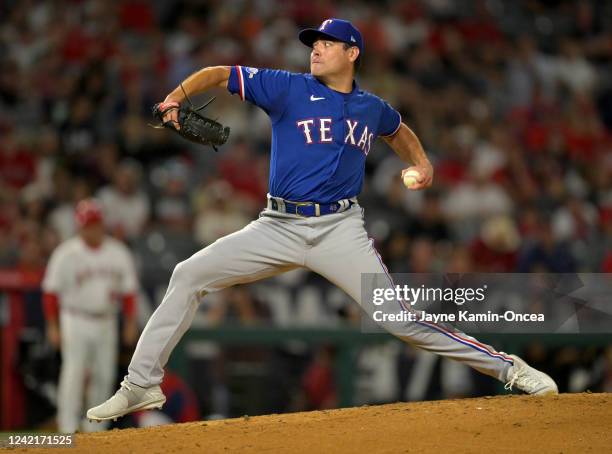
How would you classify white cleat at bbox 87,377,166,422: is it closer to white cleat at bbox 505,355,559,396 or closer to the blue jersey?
the blue jersey

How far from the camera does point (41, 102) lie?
41.4 feet

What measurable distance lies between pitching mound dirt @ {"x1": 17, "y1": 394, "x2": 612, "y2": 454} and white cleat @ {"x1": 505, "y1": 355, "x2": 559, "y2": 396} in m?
0.05

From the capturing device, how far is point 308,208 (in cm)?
556

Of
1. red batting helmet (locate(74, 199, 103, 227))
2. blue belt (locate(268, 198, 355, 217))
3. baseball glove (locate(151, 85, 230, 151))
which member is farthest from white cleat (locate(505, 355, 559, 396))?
red batting helmet (locate(74, 199, 103, 227))

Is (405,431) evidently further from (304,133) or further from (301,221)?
(304,133)

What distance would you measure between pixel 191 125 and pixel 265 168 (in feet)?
21.3

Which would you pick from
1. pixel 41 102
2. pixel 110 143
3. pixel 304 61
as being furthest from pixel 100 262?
pixel 304 61

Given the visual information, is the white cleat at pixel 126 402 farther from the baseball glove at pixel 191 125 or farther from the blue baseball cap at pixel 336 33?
the blue baseball cap at pixel 336 33

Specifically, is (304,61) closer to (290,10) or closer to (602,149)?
(290,10)

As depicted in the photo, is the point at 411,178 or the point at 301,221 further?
the point at 411,178

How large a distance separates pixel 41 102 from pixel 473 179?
193 inches

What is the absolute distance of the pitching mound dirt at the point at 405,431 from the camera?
16.7 feet

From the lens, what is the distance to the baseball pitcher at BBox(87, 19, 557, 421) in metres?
5.46

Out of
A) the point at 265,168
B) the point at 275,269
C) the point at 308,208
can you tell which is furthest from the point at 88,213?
the point at 308,208
